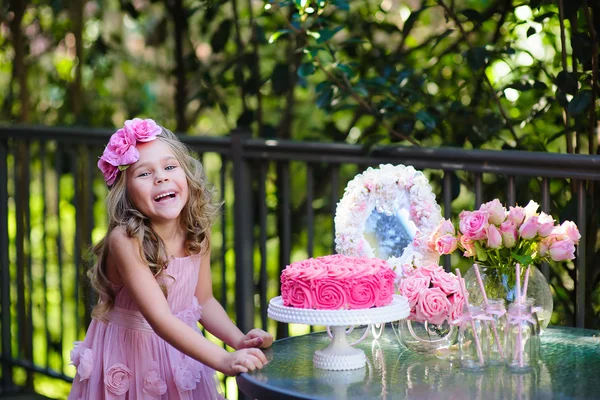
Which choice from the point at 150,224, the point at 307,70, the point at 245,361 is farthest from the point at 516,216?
the point at 307,70

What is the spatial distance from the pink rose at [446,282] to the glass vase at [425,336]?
3.3 inches

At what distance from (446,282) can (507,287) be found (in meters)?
0.14

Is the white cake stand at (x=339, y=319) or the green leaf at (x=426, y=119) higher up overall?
the green leaf at (x=426, y=119)

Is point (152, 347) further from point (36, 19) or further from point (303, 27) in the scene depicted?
point (36, 19)

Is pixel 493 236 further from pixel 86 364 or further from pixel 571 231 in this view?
pixel 86 364

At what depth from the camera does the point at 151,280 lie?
2357 mm

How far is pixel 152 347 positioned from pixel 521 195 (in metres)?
1.50

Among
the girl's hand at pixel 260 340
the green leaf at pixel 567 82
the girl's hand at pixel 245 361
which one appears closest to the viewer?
the girl's hand at pixel 245 361

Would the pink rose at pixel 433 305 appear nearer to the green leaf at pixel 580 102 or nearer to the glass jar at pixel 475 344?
the glass jar at pixel 475 344

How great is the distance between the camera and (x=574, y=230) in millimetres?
2025

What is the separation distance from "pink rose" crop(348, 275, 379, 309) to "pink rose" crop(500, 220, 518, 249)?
0.29 meters

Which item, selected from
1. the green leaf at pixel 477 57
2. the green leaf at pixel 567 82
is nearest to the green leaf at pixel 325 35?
the green leaf at pixel 477 57

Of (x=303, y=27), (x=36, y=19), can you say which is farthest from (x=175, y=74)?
(x=303, y=27)

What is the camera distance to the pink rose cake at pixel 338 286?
196 centimetres
